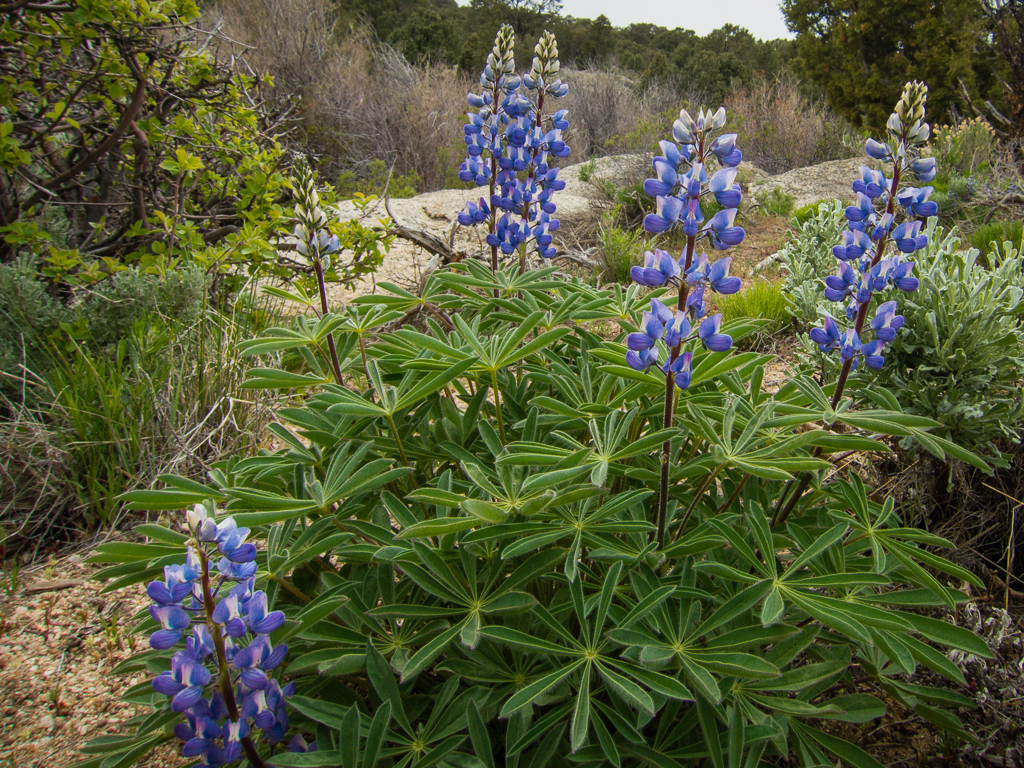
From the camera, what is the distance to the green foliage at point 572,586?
45.4 inches

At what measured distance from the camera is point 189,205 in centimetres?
418

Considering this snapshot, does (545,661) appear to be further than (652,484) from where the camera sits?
No

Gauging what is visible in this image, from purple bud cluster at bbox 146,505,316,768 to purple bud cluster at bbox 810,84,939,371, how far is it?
1.31 m

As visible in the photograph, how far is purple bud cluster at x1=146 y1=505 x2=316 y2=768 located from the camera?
1.03 metres

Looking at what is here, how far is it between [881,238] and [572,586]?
3.56ft

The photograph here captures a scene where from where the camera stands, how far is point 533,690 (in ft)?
3.64

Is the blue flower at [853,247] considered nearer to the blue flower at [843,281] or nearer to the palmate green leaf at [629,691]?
the blue flower at [843,281]

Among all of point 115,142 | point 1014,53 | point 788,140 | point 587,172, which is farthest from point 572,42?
point 115,142

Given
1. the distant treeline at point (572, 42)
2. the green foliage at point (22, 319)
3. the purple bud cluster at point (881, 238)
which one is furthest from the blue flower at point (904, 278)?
the distant treeline at point (572, 42)

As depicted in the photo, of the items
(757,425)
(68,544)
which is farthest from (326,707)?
(68,544)

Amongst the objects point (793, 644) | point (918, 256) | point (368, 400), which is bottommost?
point (793, 644)

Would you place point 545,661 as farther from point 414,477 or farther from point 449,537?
point 414,477

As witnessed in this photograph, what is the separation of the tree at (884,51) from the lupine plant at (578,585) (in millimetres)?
13112

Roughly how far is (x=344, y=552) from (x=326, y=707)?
0.28 m
